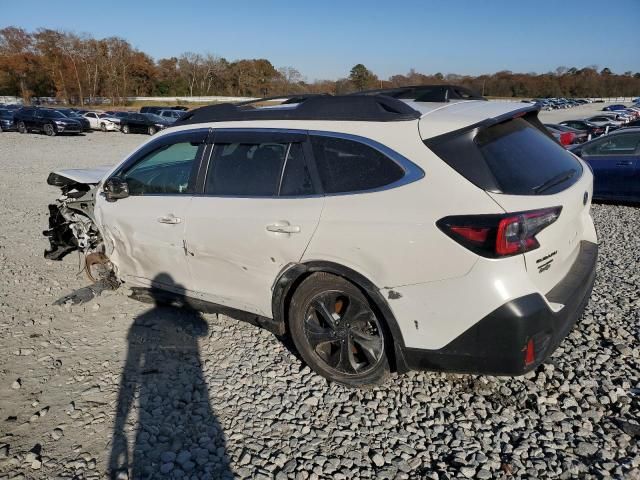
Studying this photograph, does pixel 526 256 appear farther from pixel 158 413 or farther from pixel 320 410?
pixel 158 413

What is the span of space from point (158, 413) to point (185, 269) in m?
1.13

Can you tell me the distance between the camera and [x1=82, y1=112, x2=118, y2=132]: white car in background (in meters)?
32.0

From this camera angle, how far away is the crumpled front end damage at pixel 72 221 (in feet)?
16.0

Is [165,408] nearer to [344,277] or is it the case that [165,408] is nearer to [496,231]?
[344,277]

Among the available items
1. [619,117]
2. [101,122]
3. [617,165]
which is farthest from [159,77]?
[617,165]

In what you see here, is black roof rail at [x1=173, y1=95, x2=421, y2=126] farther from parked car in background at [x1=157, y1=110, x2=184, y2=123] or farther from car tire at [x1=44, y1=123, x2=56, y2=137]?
parked car in background at [x1=157, y1=110, x2=184, y2=123]

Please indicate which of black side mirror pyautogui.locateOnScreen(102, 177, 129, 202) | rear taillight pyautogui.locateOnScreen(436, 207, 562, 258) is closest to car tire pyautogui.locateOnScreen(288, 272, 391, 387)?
rear taillight pyautogui.locateOnScreen(436, 207, 562, 258)

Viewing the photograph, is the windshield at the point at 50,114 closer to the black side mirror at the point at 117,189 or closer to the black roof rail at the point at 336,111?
the black side mirror at the point at 117,189

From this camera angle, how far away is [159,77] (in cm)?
8788

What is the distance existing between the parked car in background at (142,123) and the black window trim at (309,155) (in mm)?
27720

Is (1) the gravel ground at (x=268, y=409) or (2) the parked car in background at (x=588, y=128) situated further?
(2) the parked car in background at (x=588, y=128)

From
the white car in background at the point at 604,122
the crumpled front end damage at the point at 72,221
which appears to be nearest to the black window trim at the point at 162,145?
the crumpled front end damage at the point at 72,221

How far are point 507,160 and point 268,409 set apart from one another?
204 centimetres

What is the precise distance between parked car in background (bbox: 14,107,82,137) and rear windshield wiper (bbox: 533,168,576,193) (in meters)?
30.9
